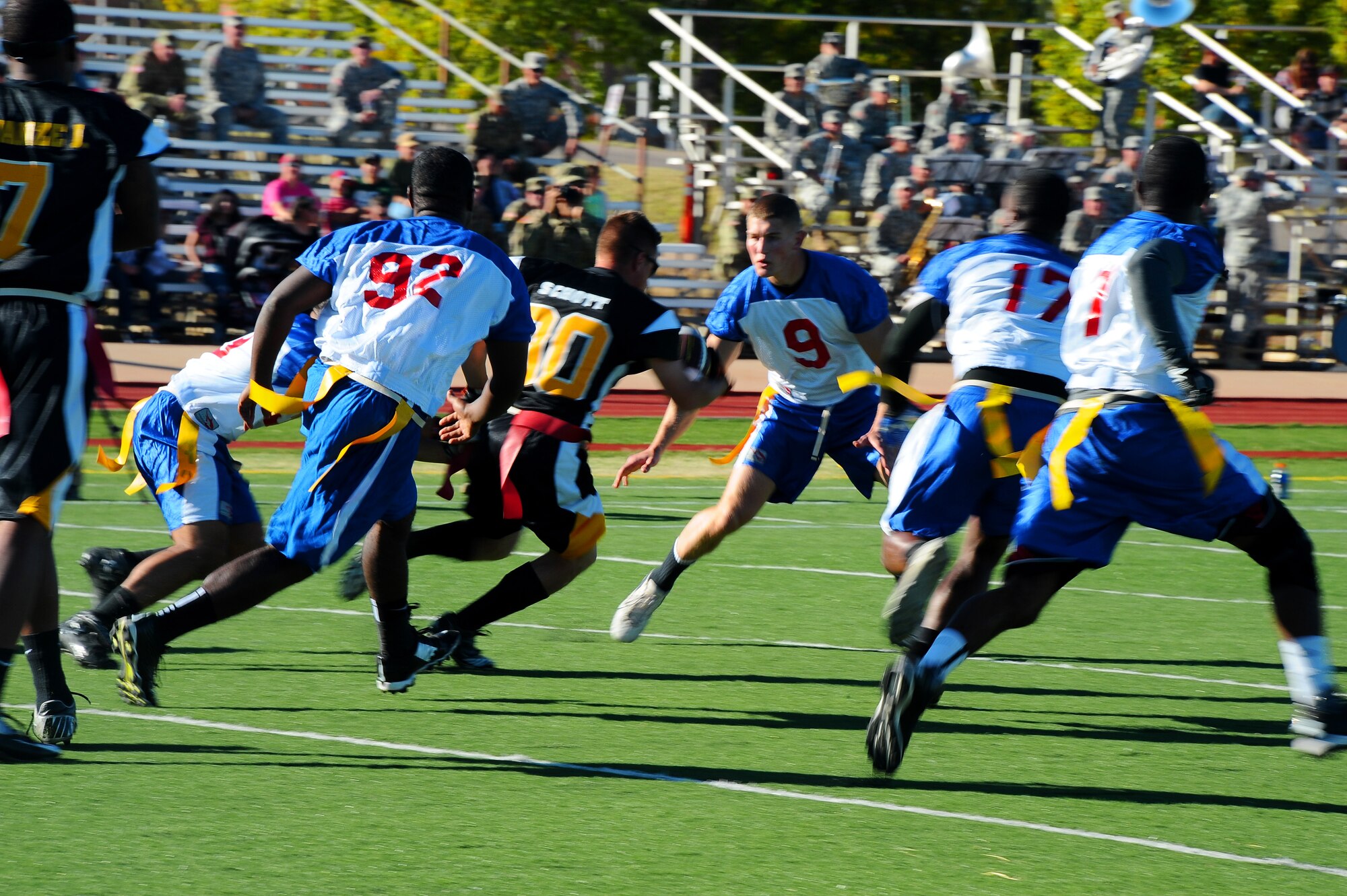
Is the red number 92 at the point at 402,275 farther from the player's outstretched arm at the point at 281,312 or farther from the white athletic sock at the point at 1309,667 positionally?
the white athletic sock at the point at 1309,667

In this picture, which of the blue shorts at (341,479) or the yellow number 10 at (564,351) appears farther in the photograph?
the yellow number 10 at (564,351)

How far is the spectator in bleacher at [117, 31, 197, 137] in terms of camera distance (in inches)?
741

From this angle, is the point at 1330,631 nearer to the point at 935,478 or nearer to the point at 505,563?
the point at 935,478

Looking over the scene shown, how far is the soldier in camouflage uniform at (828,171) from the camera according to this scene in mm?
19375

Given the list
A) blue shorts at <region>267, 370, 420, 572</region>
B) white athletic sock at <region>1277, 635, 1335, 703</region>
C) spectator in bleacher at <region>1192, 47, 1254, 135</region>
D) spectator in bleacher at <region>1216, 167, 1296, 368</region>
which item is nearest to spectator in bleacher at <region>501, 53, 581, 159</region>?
spectator in bleacher at <region>1216, 167, 1296, 368</region>

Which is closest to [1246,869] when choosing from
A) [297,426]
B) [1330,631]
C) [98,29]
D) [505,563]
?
[1330,631]

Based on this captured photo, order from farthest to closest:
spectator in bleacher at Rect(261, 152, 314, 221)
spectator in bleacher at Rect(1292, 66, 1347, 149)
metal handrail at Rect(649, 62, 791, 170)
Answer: spectator in bleacher at Rect(1292, 66, 1347, 149)
metal handrail at Rect(649, 62, 791, 170)
spectator in bleacher at Rect(261, 152, 314, 221)

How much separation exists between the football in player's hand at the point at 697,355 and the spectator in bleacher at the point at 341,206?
9.95 metres

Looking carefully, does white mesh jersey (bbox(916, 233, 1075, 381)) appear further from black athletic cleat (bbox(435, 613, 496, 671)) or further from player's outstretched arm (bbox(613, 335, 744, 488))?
black athletic cleat (bbox(435, 613, 496, 671))

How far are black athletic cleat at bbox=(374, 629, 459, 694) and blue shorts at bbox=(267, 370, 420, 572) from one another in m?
0.74

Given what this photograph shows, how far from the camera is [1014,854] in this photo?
174 inches

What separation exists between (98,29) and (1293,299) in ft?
51.3

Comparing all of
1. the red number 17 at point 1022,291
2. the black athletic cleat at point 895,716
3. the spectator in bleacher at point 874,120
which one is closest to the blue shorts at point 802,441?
the red number 17 at point 1022,291

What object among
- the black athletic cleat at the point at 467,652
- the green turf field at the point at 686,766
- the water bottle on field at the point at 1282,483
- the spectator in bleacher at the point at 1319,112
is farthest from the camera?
the spectator in bleacher at the point at 1319,112
